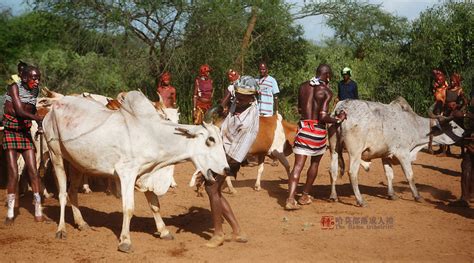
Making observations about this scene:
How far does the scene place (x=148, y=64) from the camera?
1780cm

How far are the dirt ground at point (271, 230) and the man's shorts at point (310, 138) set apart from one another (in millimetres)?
867

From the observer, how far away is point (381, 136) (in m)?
9.20

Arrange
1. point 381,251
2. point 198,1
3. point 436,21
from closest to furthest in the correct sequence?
1. point 381,251
2. point 198,1
3. point 436,21

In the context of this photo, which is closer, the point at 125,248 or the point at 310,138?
the point at 125,248

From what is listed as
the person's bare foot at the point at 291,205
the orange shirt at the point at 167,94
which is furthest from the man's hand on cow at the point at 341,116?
the orange shirt at the point at 167,94

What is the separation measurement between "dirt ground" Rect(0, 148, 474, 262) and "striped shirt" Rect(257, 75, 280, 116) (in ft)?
5.81

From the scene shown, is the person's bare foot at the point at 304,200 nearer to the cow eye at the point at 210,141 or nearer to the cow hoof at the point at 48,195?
the cow eye at the point at 210,141

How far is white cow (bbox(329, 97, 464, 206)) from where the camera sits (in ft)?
29.8

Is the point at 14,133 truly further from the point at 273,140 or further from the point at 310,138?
the point at 273,140

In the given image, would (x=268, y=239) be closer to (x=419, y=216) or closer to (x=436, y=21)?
(x=419, y=216)

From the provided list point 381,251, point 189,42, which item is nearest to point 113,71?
point 189,42

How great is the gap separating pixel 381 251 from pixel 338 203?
2814mm

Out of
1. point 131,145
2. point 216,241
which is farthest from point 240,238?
point 131,145

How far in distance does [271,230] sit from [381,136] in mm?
2761
